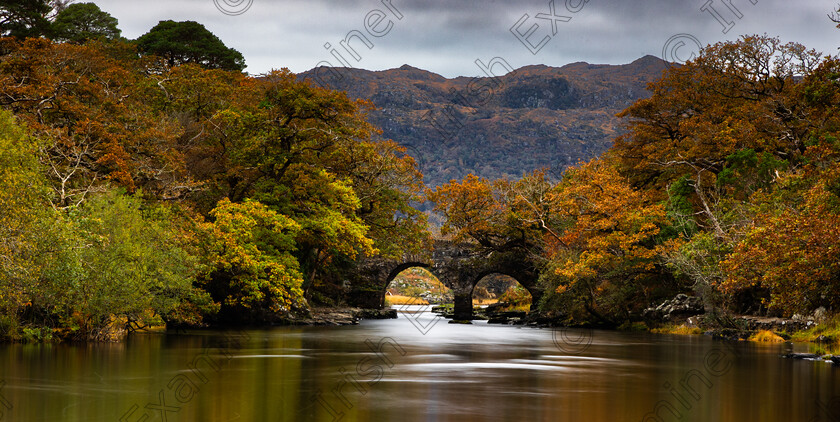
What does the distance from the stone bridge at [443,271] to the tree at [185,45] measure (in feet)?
83.2

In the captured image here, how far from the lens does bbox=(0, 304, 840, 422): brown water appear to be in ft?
33.0

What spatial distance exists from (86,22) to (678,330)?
57.3 metres

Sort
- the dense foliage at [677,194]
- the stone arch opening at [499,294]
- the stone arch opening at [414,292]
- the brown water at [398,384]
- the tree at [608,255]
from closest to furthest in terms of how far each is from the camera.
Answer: the brown water at [398,384] < the dense foliage at [677,194] < the tree at [608,255] < the stone arch opening at [499,294] < the stone arch opening at [414,292]

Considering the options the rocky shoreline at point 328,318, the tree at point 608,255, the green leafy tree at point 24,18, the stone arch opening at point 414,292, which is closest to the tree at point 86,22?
the green leafy tree at point 24,18

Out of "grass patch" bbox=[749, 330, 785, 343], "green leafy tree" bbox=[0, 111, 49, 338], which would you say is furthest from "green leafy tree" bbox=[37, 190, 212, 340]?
"grass patch" bbox=[749, 330, 785, 343]

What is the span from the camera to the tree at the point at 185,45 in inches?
2507

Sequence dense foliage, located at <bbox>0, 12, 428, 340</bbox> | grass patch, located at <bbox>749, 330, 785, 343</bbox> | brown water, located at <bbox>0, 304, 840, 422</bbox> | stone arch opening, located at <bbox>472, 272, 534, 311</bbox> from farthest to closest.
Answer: stone arch opening, located at <bbox>472, 272, 534, 311</bbox>, grass patch, located at <bbox>749, 330, 785, 343</bbox>, dense foliage, located at <bbox>0, 12, 428, 340</bbox>, brown water, located at <bbox>0, 304, 840, 422</bbox>

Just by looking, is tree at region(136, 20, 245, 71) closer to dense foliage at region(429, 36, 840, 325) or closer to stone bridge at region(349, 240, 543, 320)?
stone bridge at region(349, 240, 543, 320)

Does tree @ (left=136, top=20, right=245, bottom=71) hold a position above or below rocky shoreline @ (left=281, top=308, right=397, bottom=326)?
above

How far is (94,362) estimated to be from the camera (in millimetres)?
15906

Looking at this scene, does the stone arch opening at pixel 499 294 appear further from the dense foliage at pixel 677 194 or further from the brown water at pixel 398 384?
the brown water at pixel 398 384

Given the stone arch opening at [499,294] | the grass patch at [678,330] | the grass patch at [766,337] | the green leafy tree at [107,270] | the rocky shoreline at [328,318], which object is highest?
the green leafy tree at [107,270]

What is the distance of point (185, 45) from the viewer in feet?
208

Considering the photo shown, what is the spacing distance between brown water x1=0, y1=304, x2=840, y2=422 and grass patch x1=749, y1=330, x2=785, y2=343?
4752 mm
